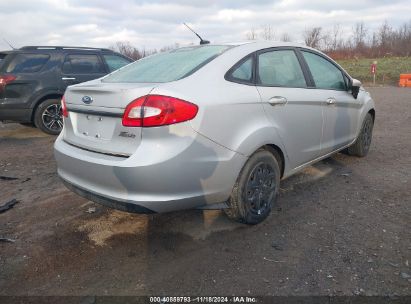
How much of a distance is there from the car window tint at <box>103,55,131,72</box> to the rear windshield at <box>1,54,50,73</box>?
132 cm

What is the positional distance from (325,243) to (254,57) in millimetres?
1735

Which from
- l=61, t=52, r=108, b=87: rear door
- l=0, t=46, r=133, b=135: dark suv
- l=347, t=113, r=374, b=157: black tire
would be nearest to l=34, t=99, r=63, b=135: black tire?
l=0, t=46, r=133, b=135: dark suv

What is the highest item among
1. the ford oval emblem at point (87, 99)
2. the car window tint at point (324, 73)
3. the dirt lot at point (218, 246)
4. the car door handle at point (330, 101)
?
the car window tint at point (324, 73)

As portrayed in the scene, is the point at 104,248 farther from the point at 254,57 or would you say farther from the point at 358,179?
the point at 358,179

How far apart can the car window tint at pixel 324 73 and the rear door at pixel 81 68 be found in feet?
16.9

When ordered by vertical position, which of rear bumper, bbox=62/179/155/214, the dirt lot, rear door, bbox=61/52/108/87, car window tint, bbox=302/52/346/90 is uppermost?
rear door, bbox=61/52/108/87

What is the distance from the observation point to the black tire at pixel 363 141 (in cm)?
516

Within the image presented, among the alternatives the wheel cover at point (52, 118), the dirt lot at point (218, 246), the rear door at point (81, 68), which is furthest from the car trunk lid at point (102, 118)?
the rear door at point (81, 68)

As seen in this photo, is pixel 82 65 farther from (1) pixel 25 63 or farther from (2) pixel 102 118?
(2) pixel 102 118

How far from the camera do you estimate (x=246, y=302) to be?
2363mm

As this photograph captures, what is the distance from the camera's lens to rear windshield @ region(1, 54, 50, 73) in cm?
681

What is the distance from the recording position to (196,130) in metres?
2.58

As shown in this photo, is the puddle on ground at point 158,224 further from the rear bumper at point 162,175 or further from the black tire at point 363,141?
the black tire at point 363,141

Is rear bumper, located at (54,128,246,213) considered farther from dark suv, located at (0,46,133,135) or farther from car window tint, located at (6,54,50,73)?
car window tint, located at (6,54,50,73)
